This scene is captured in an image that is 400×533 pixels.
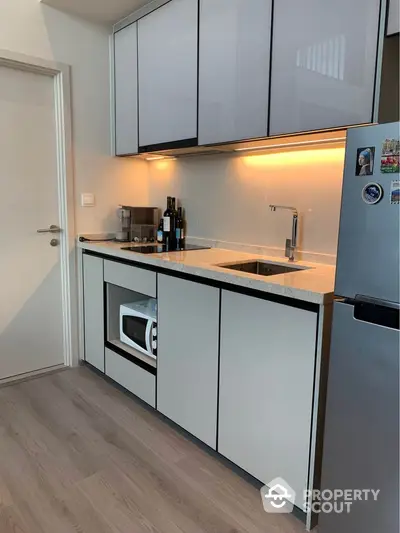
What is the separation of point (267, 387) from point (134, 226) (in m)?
1.73

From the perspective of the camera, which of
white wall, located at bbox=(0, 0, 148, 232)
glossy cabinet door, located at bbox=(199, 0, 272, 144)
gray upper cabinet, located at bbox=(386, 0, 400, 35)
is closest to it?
gray upper cabinet, located at bbox=(386, 0, 400, 35)

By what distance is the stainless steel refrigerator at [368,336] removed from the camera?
47.2 inches

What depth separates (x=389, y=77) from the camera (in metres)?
1.53

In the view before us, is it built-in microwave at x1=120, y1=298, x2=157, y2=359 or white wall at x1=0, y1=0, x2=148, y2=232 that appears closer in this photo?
built-in microwave at x1=120, y1=298, x2=157, y2=359

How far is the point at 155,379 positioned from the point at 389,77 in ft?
6.06

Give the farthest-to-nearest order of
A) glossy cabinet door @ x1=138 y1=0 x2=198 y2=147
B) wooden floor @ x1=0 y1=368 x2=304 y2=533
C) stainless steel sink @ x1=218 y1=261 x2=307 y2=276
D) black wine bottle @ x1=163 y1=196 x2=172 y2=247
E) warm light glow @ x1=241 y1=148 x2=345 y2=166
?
black wine bottle @ x1=163 y1=196 x2=172 y2=247 < glossy cabinet door @ x1=138 y1=0 x2=198 y2=147 < stainless steel sink @ x1=218 y1=261 x2=307 y2=276 < warm light glow @ x1=241 y1=148 x2=345 y2=166 < wooden floor @ x1=0 y1=368 x2=304 y2=533

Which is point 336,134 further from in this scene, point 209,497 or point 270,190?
point 209,497

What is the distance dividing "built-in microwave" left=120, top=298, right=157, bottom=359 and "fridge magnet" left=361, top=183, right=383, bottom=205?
4.68ft

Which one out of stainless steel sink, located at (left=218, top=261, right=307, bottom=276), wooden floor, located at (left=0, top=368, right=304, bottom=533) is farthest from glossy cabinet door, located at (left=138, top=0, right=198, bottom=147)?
wooden floor, located at (left=0, top=368, right=304, bottom=533)

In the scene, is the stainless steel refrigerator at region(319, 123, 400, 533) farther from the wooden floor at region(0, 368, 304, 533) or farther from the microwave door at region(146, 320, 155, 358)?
the microwave door at region(146, 320, 155, 358)

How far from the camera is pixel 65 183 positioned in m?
2.85

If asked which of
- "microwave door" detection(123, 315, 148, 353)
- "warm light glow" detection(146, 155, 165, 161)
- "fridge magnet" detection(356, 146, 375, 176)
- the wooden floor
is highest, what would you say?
"warm light glow" detection(146, 155, 165, 161)

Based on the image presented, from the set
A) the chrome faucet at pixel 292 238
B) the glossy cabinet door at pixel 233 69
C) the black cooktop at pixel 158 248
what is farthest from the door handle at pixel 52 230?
the chrome faucet at pixel 292 238

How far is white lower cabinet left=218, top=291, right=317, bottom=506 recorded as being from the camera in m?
1.54
